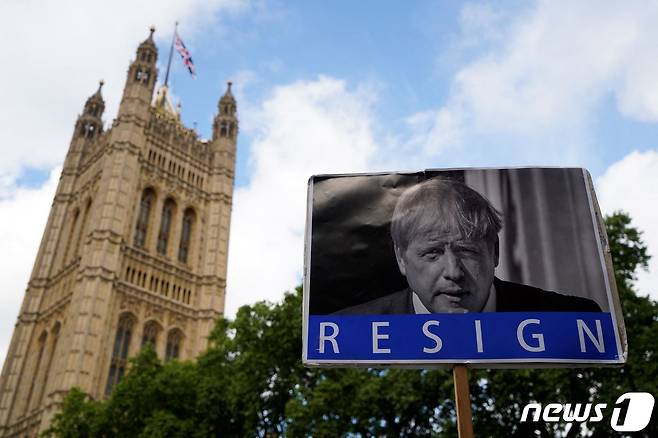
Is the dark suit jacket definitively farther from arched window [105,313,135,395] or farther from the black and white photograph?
arched window [105,313,135,395]

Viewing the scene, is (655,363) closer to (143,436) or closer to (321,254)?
(321,254)

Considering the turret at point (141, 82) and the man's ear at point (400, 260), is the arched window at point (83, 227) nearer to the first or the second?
the turret at point (141, 82)

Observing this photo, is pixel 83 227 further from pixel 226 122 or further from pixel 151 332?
pixel 226 122

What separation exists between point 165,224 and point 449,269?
56555 mm

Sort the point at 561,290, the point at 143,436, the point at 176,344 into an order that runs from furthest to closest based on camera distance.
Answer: the point at 176,344
the point at 143,436
the point at 561,290

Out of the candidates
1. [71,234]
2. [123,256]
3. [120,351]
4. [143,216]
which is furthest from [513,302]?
[71,234]

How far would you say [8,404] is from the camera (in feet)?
168

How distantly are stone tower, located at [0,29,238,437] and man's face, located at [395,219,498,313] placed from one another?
44746 mm

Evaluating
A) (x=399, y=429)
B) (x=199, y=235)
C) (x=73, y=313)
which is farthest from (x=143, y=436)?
(x=199, y=235)

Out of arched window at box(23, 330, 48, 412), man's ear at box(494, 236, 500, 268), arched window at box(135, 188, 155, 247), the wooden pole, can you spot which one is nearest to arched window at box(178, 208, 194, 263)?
arched window at box(135, 188, 155, 247)

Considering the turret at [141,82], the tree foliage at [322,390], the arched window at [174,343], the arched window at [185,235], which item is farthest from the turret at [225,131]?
the tree foliage at [322,390]

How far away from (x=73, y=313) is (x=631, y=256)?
139ft

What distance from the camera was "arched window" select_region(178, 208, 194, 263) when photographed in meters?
59.5

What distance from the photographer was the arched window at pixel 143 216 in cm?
5672
